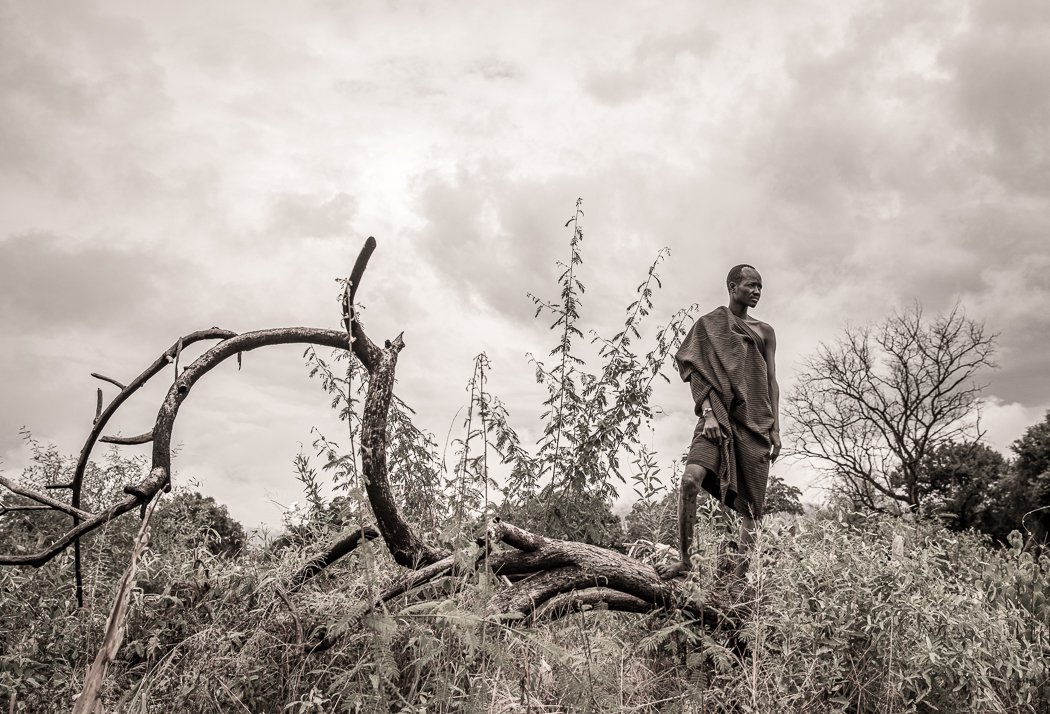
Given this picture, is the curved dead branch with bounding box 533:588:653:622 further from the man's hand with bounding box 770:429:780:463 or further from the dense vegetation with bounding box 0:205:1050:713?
the man's hand with bounding box 770:429:780:463

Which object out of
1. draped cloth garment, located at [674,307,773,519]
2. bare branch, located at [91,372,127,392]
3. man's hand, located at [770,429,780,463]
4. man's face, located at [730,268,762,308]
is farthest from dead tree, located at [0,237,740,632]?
man's face, located at [730,268,762,308]

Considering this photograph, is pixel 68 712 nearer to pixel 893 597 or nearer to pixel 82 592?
pixel 82 592

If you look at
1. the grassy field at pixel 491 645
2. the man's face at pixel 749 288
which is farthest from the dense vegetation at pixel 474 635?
the man's face at pixel 749 288

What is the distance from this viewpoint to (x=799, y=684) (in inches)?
151

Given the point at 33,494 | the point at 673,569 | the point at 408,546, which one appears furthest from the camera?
the point at 673,569

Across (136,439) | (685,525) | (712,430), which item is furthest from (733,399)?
(136,439)

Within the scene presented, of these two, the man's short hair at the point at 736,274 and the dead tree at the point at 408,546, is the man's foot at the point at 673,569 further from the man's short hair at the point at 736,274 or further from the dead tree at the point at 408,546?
the man's short hair at the point at 736,274

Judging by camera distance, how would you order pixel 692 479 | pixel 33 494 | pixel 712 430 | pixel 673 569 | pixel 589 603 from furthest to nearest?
pixel 712 430 < pixel 692 479 < pixel 673 569 < pixel 589 603 < pixel 33 494

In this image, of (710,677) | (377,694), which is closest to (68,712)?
(377,694)

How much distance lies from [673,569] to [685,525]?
0.26 metres

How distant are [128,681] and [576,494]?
3.98 m

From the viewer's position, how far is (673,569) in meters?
4.38

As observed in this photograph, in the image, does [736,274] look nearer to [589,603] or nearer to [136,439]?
[589,603]

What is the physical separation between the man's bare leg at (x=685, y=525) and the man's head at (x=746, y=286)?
136 centimetres
